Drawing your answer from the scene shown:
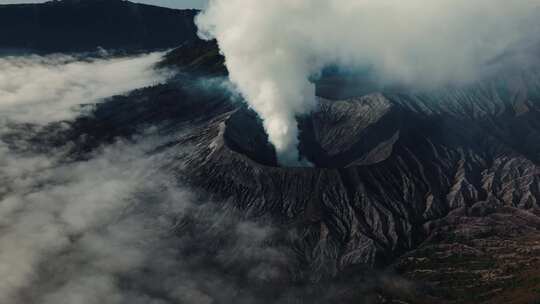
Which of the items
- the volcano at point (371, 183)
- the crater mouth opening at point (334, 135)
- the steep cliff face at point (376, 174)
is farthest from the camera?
the crater mouth opening at point (334, 135)

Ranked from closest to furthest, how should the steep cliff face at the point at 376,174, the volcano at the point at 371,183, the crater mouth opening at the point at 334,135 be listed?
the volcano at the point at 371,183, the steep cliff face at the point at 376,174, the crater mouth opening at the point at 334,135

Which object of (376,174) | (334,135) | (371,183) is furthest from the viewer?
(334,135)

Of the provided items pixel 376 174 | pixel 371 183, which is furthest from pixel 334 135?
pixel 371 183

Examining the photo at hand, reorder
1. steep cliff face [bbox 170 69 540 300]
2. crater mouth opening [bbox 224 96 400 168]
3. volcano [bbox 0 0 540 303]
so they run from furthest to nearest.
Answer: crater mouth opening [bbox 224 96 400 168], steep cliff face [bbox 170 69 540 300], volcano [bbox 0 0 540 303]

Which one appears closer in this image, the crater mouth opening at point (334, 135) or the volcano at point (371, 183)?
the volcano at point (371, 183)

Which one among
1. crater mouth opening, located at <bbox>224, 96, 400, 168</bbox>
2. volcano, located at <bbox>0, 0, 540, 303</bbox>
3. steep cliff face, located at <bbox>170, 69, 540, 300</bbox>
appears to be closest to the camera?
volcano, located at <bbox>0, 0, 540, 303</bbox>

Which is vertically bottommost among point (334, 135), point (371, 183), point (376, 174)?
point (371, 183)

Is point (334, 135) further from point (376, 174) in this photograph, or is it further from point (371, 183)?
point (371, 183)

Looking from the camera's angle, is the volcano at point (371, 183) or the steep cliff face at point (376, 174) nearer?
the volcano at point (371, 183)

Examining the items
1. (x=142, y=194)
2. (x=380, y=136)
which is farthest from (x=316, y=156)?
(x=142, y=194)
